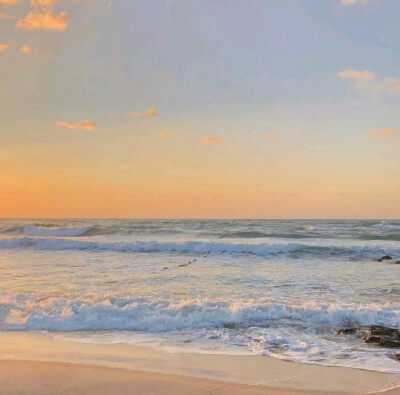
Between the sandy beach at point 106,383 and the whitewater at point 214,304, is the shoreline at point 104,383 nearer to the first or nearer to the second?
the sandy beach at point 106,383

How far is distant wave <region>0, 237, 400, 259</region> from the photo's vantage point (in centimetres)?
2138

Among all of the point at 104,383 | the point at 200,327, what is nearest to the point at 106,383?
the point at 104,383

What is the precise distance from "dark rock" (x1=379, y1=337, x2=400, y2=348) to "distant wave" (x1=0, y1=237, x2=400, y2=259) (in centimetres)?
1384

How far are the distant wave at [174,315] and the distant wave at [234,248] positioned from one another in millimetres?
12451

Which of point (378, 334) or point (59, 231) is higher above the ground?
point (378, 334)

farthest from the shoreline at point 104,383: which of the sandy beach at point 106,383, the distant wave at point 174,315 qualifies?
the distant wave at point 174,315

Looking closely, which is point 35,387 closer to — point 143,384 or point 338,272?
point 143,384

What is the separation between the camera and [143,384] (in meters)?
4.67

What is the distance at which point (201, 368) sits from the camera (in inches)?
211

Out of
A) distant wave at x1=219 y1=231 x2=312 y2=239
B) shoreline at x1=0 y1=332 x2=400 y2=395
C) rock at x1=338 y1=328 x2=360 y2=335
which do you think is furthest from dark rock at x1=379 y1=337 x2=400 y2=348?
distant wave at x1=219 y1=231 x2=312 y2=239

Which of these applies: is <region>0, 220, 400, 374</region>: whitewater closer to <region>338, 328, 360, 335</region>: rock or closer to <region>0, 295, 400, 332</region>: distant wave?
<region>0, 295, 400, 332</region>: distant wave

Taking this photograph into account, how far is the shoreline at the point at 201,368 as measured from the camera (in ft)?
15.6

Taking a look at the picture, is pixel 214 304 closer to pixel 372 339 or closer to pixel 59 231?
pixel 372 339

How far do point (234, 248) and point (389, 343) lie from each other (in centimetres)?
1649
